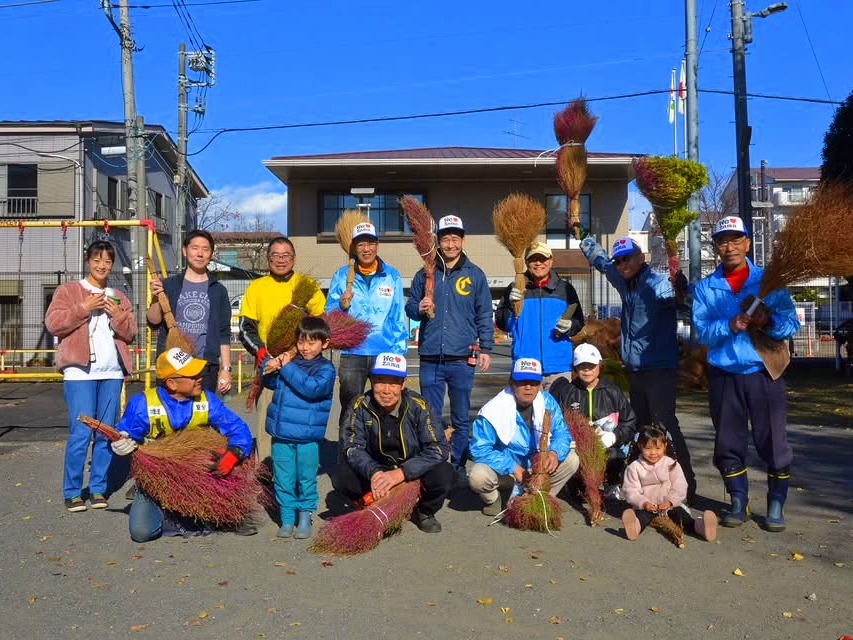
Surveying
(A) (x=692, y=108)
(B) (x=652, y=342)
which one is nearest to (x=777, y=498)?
(B) (x=652, y=342)

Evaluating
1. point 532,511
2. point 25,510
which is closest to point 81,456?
point 25,510

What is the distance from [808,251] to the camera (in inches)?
189

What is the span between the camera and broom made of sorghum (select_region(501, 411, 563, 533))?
16.3 feet

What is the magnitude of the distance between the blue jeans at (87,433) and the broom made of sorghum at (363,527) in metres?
1.96

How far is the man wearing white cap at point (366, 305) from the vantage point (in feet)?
19.4

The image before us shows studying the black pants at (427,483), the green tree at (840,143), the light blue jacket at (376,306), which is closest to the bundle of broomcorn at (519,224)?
the light blue jacket at (376,306)

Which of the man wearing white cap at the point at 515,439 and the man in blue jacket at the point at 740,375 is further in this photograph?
the man wearing white cap at the point at 515,439

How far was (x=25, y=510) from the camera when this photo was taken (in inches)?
225

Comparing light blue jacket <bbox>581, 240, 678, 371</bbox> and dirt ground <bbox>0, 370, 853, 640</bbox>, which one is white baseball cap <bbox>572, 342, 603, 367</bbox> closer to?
light blue jacket <bbox>581, 240, 678, 371</bbox>

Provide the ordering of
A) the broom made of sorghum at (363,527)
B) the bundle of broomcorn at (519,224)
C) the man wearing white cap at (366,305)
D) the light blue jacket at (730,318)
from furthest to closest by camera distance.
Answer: the bundle of broomcorn at (519,224) < the man wearing white cap at (366,305) < the light blue jacket at (730,318) < the broom made of sorghum at (363,527)

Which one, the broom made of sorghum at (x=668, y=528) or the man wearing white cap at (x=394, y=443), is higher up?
the man wearing white cap at (x=394, y=443)

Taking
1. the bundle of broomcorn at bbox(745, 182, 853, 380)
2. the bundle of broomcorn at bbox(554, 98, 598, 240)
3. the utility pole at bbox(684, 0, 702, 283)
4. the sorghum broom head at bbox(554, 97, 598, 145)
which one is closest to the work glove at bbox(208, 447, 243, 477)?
the bundle of broomcorn at bbox(745, 182, 853, 380)

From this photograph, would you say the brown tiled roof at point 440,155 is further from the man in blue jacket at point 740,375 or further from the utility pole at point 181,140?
the man in blue jacket at point 740,375

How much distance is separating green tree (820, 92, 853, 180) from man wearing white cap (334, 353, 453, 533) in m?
11.2
